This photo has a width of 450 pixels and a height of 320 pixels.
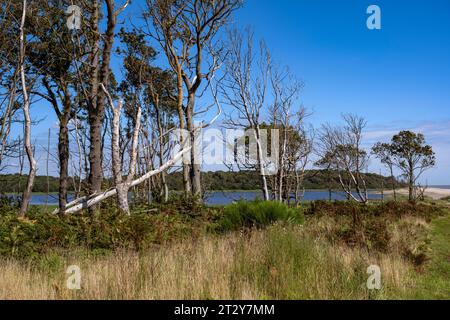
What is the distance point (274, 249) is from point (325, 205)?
37.9 feet

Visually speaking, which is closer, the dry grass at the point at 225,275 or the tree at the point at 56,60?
the dry grass at the point at 225,275

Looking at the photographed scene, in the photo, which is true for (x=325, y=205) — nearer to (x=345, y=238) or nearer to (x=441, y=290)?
(x=345, y=238)

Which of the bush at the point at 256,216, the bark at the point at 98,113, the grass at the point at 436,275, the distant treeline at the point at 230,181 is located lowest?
the grass at the point at 436,275

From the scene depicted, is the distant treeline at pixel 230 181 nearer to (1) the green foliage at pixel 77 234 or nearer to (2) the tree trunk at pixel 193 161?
(2) the tree trunk at pixel 193 161

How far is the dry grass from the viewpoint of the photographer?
4.45m

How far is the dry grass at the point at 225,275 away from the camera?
14.6 ft

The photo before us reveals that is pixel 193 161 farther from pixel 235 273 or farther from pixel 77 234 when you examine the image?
pixel 235 273

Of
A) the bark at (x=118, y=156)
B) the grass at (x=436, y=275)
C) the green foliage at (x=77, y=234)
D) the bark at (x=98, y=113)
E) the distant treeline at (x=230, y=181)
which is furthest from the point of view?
the distant treeline at (x=230, y=181)

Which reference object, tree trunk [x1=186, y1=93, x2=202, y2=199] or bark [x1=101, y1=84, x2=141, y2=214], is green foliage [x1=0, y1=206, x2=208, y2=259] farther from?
tree trunk [x1=186, y1=93, x2=202, y2=199]

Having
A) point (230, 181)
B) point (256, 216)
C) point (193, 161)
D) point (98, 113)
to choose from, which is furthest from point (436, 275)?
Answer: point (230, 181)

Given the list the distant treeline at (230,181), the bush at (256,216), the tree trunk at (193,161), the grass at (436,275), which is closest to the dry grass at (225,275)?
the grass at (436,275)

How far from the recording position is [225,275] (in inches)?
192

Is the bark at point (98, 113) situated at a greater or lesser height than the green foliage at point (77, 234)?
greater

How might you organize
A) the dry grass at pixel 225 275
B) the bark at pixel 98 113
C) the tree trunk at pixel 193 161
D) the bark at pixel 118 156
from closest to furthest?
the dry grass at pixel 225 275 < the bark at pixel 118 156 < the bark at pixel 98 113 < the tree trunk at pixel 193 161
